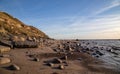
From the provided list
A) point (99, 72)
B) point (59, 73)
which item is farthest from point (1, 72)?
point (99, 72)

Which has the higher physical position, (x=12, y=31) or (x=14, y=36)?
(x=12, y=31)

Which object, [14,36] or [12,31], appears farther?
[12,31]

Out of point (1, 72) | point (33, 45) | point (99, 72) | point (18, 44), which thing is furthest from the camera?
point (33, 45)

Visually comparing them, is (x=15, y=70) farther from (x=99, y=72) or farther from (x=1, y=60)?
(x=99, y=72)

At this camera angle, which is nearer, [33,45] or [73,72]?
[73,72]

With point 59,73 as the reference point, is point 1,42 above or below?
above

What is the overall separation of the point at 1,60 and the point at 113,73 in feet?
25.7

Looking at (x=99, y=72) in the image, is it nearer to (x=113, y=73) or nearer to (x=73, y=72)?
(x=113, y=73)

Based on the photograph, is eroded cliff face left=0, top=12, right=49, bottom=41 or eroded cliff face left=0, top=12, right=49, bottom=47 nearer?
eroded cliff face left=0, top=12, right=49, bottom=47

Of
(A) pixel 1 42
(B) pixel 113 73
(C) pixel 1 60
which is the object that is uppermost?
(A) pixel 1 42

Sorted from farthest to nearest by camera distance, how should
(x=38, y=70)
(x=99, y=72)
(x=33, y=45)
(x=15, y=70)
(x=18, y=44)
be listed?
(x=33, y=45) < (x=18, y=44) < (x=99, y=72) < (x=38, y=70) < (x=15, y=70)

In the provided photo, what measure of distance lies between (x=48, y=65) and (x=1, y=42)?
7495 mm

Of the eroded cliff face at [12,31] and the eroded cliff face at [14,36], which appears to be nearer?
the eroded cliff face at [14,36]

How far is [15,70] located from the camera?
934 cm
